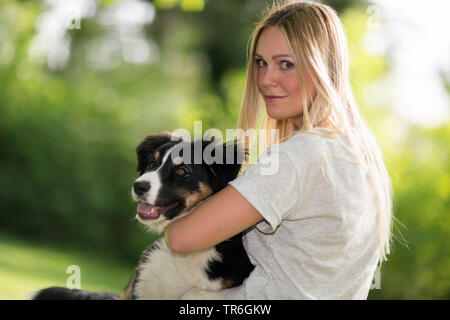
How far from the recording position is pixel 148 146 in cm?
308

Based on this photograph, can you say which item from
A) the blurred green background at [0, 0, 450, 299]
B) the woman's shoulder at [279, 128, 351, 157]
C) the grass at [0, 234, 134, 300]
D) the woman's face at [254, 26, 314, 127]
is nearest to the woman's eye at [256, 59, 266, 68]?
the woman's face at [254, 26, 314, 127]

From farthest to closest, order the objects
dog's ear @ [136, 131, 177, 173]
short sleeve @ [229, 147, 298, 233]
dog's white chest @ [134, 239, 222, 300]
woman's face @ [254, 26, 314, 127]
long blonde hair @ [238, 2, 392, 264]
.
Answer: dog's ear @ [136, 131, 177, 173]
dog's white chest @ [134, 239, 222, 300]
woman's face @ [254, 26, 314, 127]
long blonde hair @ [238, 2, 392, 264]
short sleeve @ [229, 147, 298, 233]

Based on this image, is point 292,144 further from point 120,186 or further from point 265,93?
point 120,186

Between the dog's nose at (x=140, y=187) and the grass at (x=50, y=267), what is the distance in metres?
3.30

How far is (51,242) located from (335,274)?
7948 millimetres

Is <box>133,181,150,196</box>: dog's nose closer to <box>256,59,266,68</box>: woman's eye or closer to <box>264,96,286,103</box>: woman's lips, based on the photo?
<box>264,96,286,103</box>: woman's lips

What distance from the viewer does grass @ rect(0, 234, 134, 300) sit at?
623cm

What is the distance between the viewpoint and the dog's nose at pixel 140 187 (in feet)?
8.38

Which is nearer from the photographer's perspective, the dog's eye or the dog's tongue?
the dog's tongue

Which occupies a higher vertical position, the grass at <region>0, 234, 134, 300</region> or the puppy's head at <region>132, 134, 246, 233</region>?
the puppy's head at <region>132, 134, 246, 233</region>

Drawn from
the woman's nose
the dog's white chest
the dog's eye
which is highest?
the woman's nose

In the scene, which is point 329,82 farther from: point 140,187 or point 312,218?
point 140,187

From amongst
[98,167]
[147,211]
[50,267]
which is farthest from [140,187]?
[98,167]
